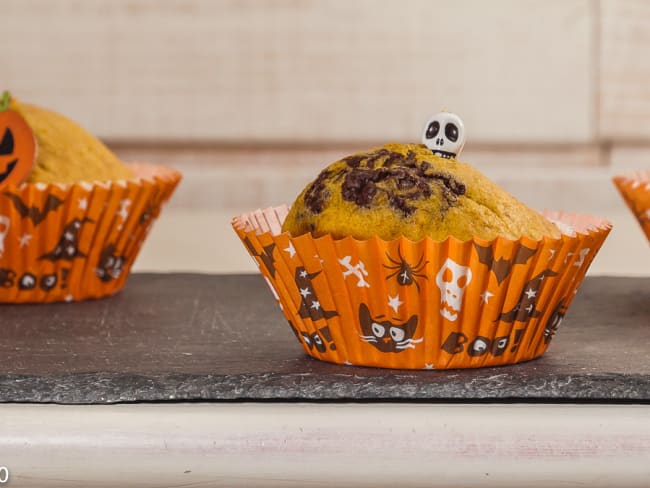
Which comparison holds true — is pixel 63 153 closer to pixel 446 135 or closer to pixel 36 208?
pixel 36 208

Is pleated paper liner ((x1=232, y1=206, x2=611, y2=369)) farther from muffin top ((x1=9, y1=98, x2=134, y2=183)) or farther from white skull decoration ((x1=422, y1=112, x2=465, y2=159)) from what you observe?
muffin top ((x1=9, y1=98, x2=134, y2=183))

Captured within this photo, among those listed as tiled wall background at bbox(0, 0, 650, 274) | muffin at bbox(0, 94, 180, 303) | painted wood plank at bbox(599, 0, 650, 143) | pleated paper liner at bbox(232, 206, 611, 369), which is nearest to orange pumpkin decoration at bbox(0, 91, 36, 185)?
muffin at bbox(0, 94, 180, 303)

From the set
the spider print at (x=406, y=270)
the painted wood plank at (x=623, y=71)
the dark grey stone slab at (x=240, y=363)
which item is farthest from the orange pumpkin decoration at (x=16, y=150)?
the painted wood plank at (x=623, y=71)

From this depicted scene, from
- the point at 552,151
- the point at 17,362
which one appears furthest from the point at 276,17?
the point at 17,362

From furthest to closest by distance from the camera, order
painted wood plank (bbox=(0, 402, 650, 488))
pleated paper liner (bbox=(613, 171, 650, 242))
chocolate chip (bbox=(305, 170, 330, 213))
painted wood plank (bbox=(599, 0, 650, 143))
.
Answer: painted wood plank (bbox=(599, 0, 650, 143)) < pleated paper liner (bbox=(613, 171, 650, 242)) < chocolate chip (bbox=(305, 170, 330, 213)) < painted wood plank (bbox=(0, 402, 650, 488))

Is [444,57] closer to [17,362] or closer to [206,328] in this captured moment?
[206,328]

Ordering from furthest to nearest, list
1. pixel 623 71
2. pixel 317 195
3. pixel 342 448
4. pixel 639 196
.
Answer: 1. pixel 623 71
2. pixel 639 196
3. pixel 317 195
4. pixel 342 448

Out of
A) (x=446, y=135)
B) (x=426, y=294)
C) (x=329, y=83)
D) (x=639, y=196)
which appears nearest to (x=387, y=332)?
(x=426, y=294)
